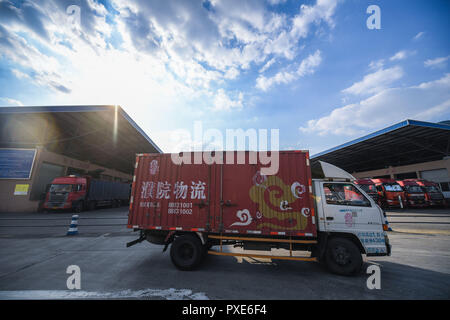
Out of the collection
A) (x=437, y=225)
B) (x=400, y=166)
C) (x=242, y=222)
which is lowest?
(x=437, y=225)

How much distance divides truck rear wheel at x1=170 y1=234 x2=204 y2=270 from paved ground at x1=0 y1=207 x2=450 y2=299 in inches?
9.3

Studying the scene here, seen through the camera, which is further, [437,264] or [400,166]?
[400,166]

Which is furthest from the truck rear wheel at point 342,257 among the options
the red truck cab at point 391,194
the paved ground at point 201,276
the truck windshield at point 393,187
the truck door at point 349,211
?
the truck windshield at point 393,187

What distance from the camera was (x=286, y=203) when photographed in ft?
15.4

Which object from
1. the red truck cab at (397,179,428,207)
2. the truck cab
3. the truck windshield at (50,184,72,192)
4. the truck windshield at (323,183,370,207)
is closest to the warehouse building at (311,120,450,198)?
the red truck cab at (397,179,428,207)

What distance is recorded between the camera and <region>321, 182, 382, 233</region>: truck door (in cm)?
454

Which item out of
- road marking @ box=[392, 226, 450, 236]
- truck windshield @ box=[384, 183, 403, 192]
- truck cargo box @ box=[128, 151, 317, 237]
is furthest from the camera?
truck windshield @ box=[384, 183, 403, 192]

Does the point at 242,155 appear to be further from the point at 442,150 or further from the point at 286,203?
the point at 442,150

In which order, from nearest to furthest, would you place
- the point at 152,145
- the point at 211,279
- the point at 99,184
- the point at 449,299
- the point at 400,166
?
the point at 449,299, the point at 211,279, the point at 99,184, the point at 152,145, the point at 400,166

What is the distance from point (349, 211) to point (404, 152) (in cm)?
2763
